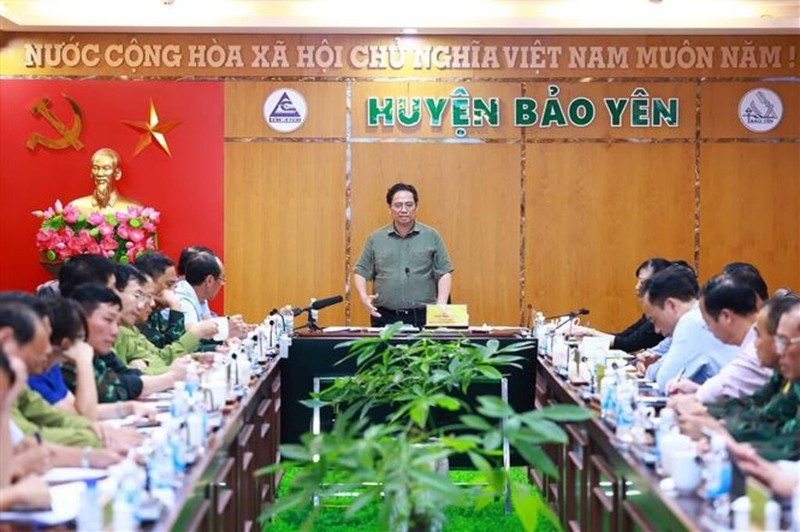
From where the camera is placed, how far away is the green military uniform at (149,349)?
482 cm

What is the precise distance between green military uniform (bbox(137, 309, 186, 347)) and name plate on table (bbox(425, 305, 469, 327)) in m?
1.33

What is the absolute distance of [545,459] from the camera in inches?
87.3

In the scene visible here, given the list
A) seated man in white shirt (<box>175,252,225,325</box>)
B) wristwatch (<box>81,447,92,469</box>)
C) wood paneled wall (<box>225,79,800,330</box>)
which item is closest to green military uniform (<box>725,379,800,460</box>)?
wristwatch (<box>81,447,92,469</box>)

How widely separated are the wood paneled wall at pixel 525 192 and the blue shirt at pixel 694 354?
13.0 ft

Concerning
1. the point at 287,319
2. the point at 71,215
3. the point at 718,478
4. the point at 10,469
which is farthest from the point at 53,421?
the point at 71,215

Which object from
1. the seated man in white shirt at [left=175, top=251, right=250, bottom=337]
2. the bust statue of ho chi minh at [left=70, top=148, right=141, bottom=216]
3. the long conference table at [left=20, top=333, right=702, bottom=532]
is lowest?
the long conference table at [left=20, top=333, right=702, bottom=532]

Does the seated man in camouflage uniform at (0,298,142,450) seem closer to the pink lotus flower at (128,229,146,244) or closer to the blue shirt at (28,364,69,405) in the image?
the blue shirt at (28,364,69,405)

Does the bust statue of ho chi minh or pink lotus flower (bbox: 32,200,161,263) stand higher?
the bust statue of ho chi minh

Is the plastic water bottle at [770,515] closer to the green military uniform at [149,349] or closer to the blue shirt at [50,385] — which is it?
the blue shirt at [50,385]

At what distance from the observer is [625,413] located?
131 inches

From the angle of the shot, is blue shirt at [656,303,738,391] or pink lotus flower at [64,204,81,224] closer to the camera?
blue shirt at [656,303,738,391]

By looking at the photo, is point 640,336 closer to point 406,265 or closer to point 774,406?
point 406,265

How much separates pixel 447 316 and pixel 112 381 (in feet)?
8.30

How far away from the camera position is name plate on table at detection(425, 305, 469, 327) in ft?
20.4
